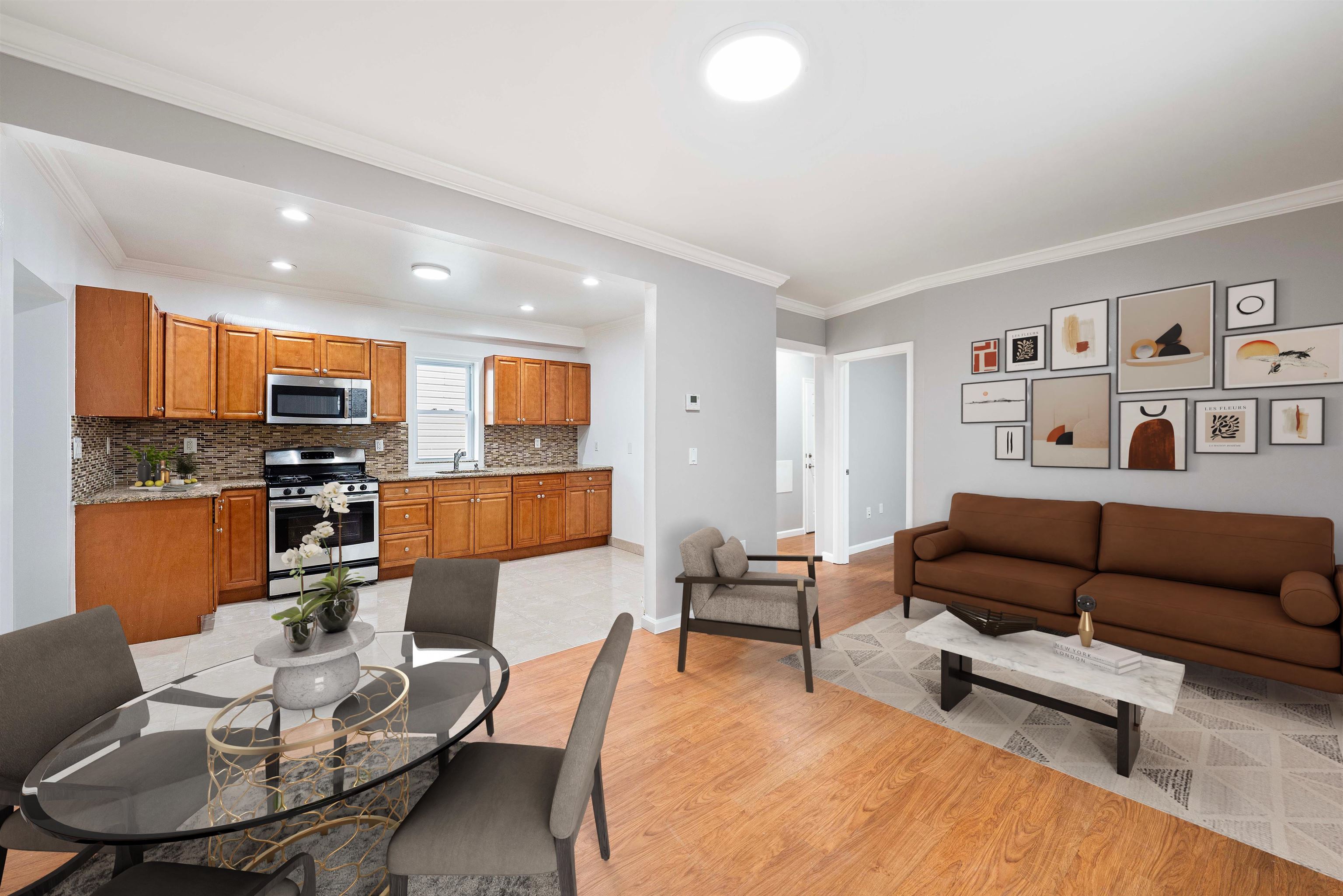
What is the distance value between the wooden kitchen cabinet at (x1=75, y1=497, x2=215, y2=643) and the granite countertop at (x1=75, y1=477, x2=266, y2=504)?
3cm

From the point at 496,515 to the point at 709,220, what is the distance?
12.9 feet

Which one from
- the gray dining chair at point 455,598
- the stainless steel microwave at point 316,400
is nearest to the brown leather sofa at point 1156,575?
the gray dining chair at point 455,598

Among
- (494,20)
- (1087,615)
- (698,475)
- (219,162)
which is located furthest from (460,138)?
(1087,615)

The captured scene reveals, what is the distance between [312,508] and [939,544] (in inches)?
205

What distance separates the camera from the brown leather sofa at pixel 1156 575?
8.45 ft

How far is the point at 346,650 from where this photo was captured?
62.2 inches

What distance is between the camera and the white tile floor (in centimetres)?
336

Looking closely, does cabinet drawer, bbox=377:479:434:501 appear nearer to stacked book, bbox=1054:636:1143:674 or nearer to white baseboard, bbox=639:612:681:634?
white baseboard, bbox=639:612:681:634

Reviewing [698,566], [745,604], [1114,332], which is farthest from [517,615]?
[1114,332]

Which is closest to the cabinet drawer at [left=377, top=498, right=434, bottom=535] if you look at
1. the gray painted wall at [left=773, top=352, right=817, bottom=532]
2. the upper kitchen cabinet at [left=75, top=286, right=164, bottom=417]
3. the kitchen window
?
the kitchen window

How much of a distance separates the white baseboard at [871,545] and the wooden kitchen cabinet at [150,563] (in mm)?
5797

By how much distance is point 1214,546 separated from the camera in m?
3.19

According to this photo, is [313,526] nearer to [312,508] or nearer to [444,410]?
[312,508]

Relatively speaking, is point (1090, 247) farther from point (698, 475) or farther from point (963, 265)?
point (698, 475)
